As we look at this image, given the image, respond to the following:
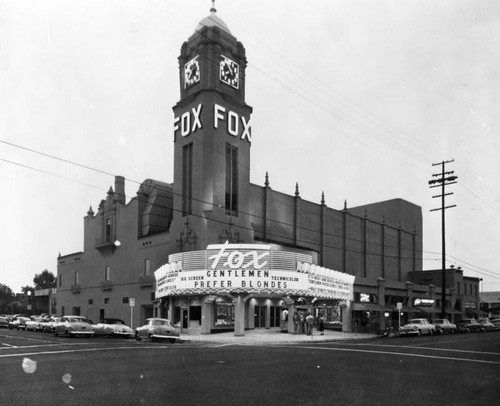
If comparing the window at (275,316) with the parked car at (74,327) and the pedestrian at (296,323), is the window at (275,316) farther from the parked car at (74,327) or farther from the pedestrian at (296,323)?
the parked car at (74,327)

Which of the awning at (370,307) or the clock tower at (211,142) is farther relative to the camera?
the awning at (370,307)

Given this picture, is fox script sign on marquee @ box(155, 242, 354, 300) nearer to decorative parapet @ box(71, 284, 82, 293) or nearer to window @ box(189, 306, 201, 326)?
window @ box(189, 306, 201, 326)

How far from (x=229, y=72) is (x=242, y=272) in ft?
→ 69.5

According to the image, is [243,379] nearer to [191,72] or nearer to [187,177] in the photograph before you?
[187,177]

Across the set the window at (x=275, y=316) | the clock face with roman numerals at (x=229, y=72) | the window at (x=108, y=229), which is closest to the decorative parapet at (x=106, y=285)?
the window at (x=108, y=229)

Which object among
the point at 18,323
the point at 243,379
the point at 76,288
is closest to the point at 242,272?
the point at 243,379

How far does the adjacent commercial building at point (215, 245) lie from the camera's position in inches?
1531

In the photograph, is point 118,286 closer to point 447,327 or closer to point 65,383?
point 447,327

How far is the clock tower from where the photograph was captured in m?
46.3

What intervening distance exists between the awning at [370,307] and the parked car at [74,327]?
25208 mm

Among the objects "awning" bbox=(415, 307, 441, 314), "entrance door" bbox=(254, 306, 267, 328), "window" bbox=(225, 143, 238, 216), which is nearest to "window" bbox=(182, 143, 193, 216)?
"window" bbox=(225, 143, 238, 216)

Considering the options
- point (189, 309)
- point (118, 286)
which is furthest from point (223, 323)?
point (118, 286)

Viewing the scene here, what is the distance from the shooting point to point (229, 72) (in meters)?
49.6

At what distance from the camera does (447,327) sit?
161 ft
